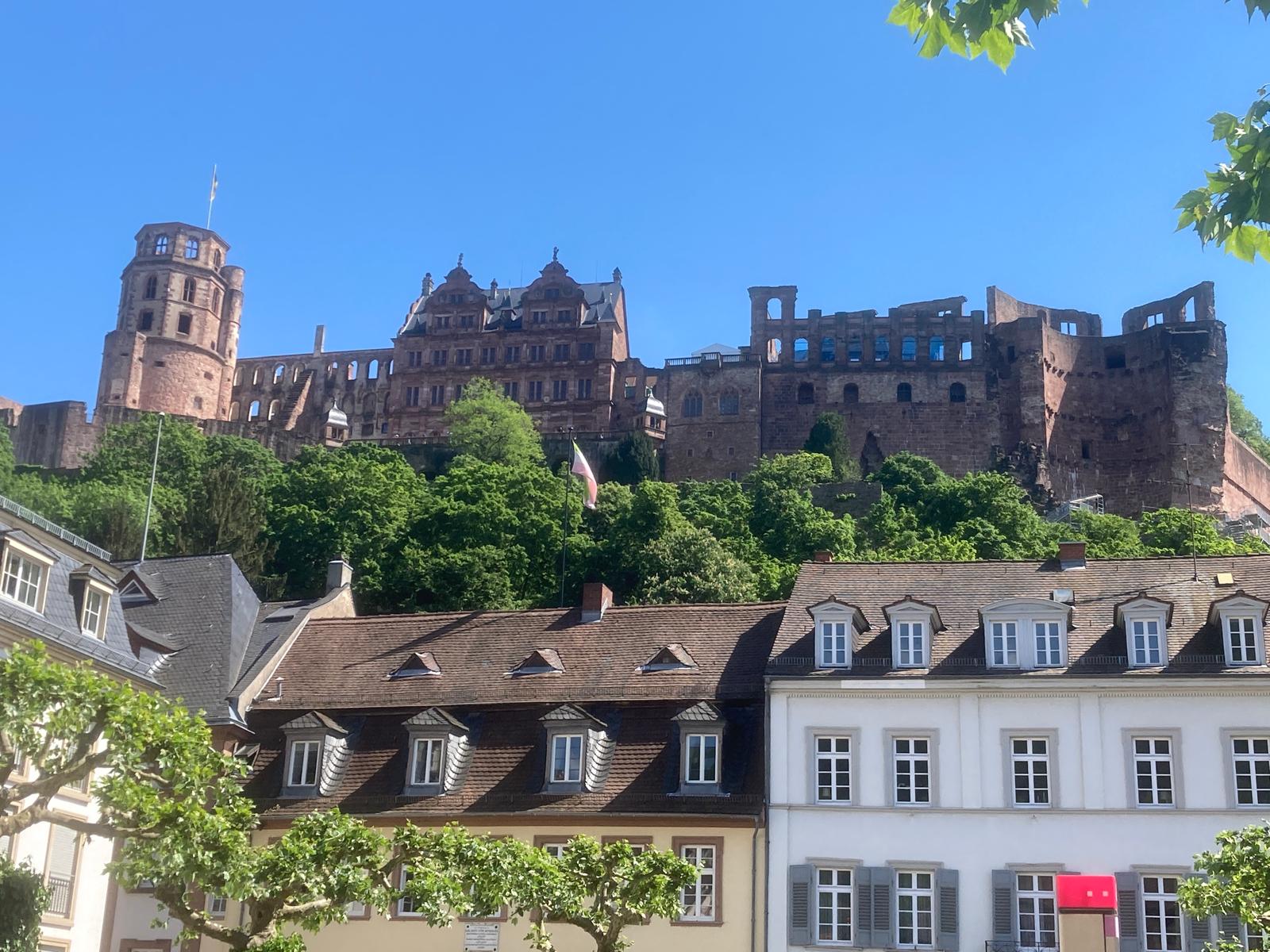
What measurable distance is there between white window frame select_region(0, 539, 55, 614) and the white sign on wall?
473 inches

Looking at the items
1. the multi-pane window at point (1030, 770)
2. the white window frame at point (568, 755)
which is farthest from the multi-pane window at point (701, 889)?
the multi-pane window at point (1030, 770)

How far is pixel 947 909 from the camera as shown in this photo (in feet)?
111

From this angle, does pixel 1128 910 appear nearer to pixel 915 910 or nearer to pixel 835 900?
pixel 915 910

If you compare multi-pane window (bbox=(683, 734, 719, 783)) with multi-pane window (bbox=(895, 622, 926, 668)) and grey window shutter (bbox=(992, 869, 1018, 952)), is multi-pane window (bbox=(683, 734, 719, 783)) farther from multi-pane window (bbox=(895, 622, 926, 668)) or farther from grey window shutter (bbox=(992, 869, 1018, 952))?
grey window shutter (bbox=(992, 869, 1018, 952))

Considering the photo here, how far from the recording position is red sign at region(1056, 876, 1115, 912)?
1077 inches

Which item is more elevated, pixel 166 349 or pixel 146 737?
pixel 166 349

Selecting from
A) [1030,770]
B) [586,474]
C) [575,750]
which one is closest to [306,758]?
[575,750]

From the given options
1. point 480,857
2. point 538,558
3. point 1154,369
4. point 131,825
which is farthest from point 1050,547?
point 131,825

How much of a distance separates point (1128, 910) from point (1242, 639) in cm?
667

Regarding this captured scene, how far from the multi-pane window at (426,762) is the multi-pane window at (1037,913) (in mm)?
13797

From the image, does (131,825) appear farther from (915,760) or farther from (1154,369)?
(1154,369)

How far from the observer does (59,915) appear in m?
34.7

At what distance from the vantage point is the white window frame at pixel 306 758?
38000 millimetres

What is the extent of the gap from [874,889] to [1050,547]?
49629 mm
